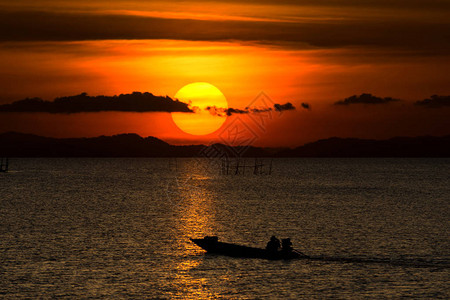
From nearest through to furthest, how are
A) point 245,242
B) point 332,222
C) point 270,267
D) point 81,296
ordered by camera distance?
1. point 81,296
2. point 270,267
3. point 245,242
4. point 332,222

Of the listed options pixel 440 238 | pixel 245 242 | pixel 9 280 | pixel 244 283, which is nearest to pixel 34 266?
pixel 9 280

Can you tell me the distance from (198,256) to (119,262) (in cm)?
714

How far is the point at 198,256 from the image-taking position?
56.0m

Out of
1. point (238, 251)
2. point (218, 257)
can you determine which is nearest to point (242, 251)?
point (238, 251)

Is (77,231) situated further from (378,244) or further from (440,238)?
(440,238)

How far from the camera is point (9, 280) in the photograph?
45.6 m

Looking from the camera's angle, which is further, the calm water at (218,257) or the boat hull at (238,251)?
the boat hull at (238,251)

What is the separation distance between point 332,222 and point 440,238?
62.2ft

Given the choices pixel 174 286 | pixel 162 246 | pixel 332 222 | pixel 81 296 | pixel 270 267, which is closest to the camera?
pixel 81 296

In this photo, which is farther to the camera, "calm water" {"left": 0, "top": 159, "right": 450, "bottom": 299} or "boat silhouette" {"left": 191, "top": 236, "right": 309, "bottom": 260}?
"boat silhouette" {"left": 191, "top": 236, "right": 309, "bottom": 260}

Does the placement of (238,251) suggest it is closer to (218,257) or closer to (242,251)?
(242,251)

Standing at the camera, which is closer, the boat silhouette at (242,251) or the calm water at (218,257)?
the calm water at (218,257)

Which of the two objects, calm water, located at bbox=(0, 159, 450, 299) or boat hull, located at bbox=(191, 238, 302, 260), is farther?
boat hull, located at bbox=(191, 238, 302, 260)

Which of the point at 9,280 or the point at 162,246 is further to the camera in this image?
the point at 162,246
